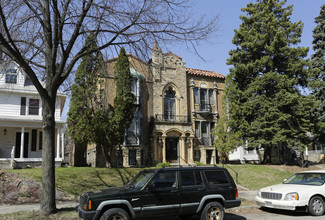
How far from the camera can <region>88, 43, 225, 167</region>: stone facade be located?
27.5 m

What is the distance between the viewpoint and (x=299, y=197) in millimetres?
9523

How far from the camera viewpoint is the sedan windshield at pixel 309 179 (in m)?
10.3

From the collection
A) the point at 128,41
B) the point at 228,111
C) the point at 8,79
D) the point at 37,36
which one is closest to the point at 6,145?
the point at 8,79

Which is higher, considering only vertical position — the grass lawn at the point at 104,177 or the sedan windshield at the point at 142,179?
the sedan windshield at the point at 142,179

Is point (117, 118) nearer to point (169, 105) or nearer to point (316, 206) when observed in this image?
point (169, 105)

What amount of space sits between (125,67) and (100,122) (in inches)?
214

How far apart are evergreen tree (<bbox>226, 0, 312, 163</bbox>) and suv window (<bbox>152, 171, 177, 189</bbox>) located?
64.8 feet

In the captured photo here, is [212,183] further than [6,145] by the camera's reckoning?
No

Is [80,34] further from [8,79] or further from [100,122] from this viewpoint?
[8,79]

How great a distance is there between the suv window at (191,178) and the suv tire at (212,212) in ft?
2.33

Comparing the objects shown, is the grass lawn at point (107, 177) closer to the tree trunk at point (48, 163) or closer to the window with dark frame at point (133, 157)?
the tree trunk at point (48, 163)

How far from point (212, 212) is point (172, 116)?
73.9 ft

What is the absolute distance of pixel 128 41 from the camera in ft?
34.6

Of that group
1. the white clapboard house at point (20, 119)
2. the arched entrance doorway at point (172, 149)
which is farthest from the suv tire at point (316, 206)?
the arched entrance doorway at point (172, 149)
